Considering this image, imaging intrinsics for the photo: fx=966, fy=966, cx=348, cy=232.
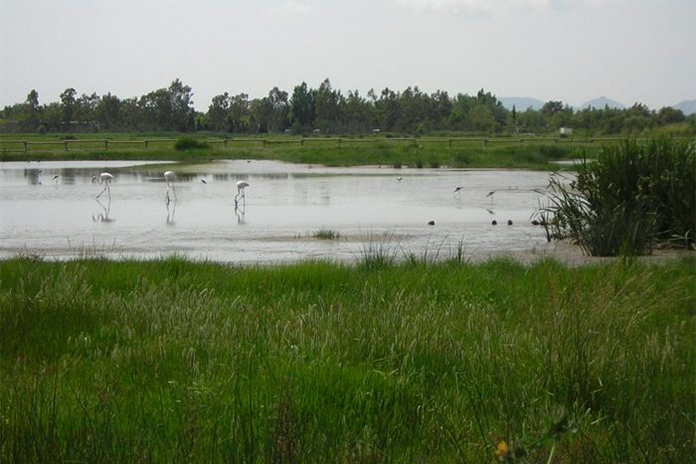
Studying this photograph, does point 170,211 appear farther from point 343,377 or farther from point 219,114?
point 219,114

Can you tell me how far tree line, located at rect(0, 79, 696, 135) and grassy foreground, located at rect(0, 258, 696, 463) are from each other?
8945 cm

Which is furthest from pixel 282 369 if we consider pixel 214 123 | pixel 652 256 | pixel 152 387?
pixel 214 123

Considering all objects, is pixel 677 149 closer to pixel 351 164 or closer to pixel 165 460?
pixel 165 460

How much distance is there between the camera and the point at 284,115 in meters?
120

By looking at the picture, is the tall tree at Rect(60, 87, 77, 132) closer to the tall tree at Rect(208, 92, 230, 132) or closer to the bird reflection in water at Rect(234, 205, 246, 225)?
the tall tree at Rect(208, 92, 230, 132)

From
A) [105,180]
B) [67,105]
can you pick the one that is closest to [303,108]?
[67,105]

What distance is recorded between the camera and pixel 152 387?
6.60 metres

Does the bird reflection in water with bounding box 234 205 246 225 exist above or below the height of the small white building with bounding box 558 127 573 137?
below

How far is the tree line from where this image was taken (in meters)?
103

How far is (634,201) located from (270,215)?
11032 millimetres

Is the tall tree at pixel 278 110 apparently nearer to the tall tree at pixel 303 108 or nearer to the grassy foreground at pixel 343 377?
the tall tree at pixel 303 108

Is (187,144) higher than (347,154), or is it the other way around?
(187,144)

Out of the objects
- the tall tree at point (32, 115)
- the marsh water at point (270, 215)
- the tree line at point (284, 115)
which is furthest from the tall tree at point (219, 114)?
the marsh water at point (270, 215)

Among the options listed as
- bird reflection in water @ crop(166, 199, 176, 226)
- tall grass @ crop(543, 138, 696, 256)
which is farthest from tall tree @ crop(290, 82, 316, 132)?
tall grass @ crop(543, 138, 696, 256)
